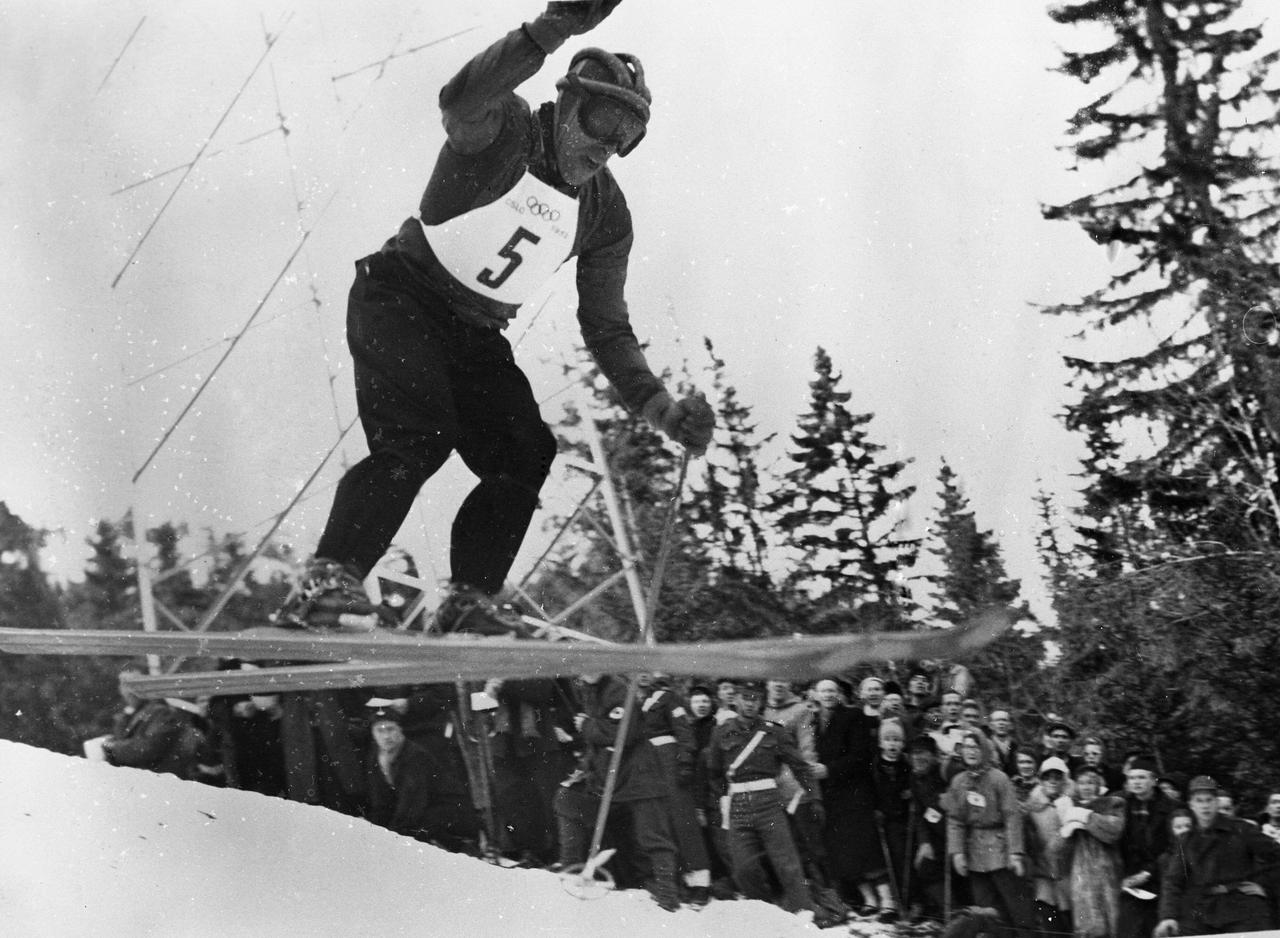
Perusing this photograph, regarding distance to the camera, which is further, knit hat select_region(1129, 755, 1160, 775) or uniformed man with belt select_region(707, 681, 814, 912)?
uniformed man with belt select_region(707, 681, 814, 912)

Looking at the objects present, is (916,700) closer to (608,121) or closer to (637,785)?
(637,785)

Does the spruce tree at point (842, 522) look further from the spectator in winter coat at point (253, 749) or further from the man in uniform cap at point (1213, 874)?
the spectator in winter coat at point (253, 749)

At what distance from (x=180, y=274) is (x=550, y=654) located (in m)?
1.29

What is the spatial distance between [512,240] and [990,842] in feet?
5.49

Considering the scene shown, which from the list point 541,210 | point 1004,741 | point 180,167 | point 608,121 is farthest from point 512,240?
point 1004,741

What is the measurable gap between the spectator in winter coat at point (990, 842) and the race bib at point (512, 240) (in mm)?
1418

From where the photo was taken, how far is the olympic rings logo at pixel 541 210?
Answer: 2.99 m

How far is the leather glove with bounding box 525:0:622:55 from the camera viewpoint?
2895 millimetres

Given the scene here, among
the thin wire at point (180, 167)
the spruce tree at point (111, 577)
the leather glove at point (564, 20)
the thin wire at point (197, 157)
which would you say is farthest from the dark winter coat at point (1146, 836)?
the thin wire at point (197, 157)

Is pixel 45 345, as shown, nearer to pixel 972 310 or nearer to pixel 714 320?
pixel 714 320

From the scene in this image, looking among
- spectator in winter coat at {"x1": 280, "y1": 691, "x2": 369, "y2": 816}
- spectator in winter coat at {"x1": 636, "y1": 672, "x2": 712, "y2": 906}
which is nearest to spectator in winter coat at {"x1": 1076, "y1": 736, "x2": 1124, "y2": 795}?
spectator in winter coat at {"x1": 636, "y1": 672, "x2": 712, "y2": 906}

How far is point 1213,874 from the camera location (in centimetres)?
294

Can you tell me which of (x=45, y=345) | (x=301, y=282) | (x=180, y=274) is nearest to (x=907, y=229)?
(x=301, y=282)

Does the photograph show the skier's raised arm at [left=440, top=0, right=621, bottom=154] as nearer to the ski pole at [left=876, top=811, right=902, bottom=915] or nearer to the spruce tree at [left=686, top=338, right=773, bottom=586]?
Answer: the spruce tree at [left=686, top=338, right=773, bottom=586]
